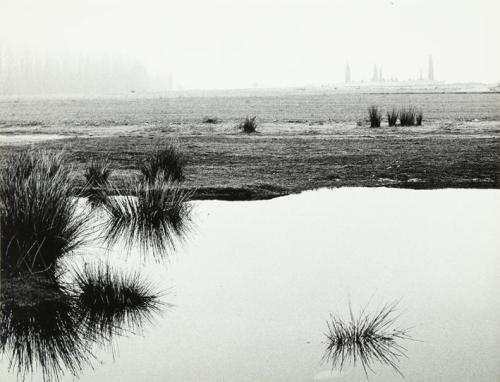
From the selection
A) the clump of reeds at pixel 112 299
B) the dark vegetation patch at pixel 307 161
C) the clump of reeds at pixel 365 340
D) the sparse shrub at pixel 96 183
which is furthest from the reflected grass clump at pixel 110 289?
the dark vegetation patch at pixel 307 161

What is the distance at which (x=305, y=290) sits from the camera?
25.4 ft

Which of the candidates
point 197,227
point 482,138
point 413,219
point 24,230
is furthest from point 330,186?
point 482,138

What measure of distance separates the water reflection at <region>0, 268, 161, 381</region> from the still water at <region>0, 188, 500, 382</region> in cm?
11

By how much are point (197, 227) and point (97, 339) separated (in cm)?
490

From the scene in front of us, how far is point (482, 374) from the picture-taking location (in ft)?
18.7

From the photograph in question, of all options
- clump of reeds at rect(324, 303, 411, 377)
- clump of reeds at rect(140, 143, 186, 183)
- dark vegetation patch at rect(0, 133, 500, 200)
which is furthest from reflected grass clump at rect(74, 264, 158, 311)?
clump of reeds at rect(140, 143, 186, 183)

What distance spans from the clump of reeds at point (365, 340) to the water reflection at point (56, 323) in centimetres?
182

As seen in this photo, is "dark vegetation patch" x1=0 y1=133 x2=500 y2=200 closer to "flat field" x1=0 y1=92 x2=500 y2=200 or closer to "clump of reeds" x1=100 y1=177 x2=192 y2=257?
"flat field" x1=0 y1=92 x2=500 y2=200

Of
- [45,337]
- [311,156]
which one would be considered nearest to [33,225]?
[45,337]

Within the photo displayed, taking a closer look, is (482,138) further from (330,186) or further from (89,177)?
(89,177)

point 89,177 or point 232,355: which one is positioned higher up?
point 89,177

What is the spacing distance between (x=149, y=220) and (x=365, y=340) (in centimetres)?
597

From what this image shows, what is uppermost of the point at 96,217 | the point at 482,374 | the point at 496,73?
the point at 496,73

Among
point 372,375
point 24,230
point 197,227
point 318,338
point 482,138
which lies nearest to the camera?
point 372,375
